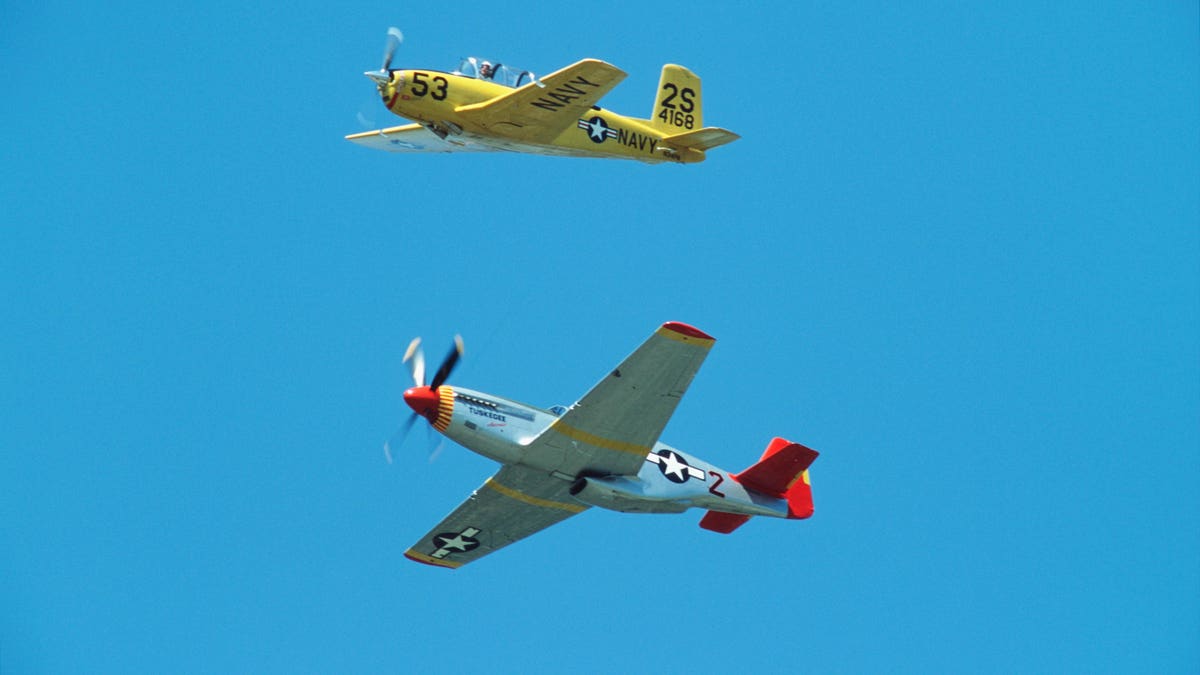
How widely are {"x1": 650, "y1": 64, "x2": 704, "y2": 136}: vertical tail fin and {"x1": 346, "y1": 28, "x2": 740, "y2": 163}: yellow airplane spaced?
1449 mm

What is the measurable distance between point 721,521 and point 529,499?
440 centimetres

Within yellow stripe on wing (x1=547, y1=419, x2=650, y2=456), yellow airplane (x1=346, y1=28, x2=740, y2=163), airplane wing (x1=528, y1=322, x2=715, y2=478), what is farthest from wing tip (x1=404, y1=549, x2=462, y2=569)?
yellow airplane (x1=346, y1=28, x2=740, y2=163)

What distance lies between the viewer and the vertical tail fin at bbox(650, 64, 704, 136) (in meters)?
35.2

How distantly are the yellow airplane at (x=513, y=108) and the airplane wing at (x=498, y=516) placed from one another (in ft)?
24.1

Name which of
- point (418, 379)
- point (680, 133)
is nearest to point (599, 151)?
point (680, 133)

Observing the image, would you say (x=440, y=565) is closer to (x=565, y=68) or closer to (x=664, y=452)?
(x=664, y=452)

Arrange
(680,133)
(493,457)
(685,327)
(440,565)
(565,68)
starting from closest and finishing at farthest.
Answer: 1. (685,327)
2. (493,457)
3. (565,68)
4. (440,565)
5. (680,133)

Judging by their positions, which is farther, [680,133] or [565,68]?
[680,133]

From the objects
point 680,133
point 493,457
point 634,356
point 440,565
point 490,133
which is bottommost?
point 440,565

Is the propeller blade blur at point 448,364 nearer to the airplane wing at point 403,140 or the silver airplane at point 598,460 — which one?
the silver airplane at point 598,460

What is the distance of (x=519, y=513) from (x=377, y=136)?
1044 cm

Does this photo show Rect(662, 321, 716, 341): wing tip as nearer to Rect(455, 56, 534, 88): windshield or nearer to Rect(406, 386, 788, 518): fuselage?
Rect(406, 386, 788, 518): fuselage

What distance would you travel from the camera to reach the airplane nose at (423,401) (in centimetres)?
2691

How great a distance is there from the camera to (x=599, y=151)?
110 feet
